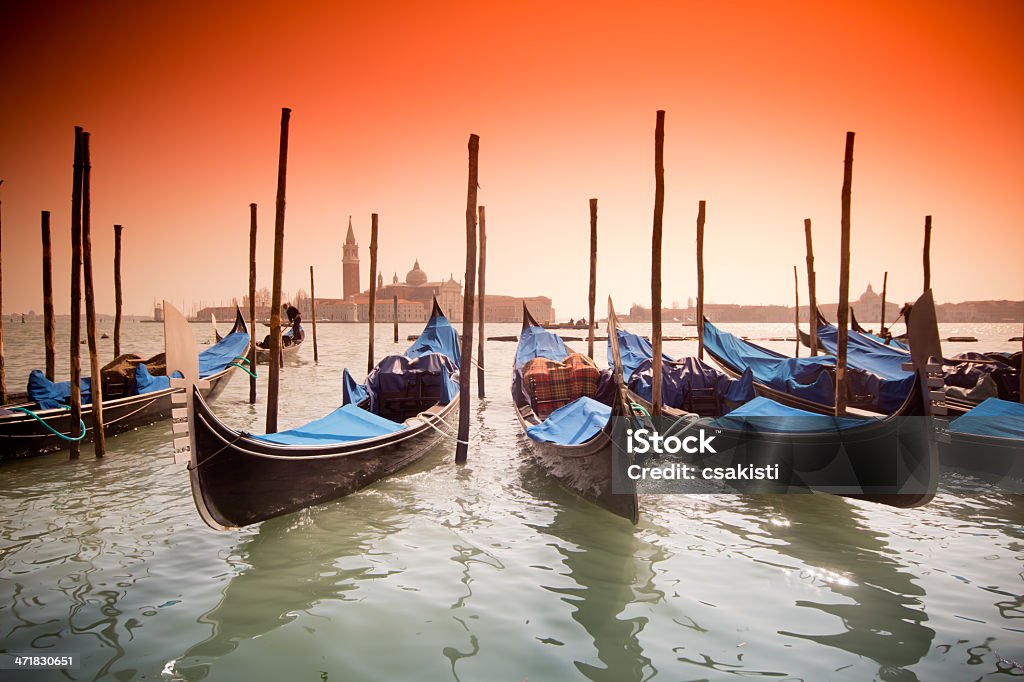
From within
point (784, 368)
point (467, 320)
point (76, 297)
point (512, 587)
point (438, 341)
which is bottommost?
point (512, 587)

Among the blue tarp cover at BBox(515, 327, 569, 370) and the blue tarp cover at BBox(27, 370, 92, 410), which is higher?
the blue tarp cover at BBox(515, 327, 569, 370)

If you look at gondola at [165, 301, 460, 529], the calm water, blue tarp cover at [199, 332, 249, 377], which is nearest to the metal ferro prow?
gondola at [165, 301, 460, 529]

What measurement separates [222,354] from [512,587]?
8747 mm

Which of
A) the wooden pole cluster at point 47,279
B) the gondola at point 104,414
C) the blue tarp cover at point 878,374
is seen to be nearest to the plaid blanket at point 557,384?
the blue tarp cover at point 878,374

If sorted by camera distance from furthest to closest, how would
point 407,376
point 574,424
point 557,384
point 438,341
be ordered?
1. point 438,341
2. point 407,376
3. point 557,384
4. point 574,424

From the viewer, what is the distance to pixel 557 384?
5.85m

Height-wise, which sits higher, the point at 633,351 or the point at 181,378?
the point at 181,378

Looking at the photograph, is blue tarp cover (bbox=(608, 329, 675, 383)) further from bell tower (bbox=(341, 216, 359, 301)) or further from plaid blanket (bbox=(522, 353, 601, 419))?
bell tower (bbox=(341, 216, 359, 301))

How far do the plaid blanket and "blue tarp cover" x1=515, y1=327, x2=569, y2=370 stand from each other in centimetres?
92

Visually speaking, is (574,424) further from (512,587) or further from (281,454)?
(281,454)

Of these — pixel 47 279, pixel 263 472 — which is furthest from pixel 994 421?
pixel 47 279

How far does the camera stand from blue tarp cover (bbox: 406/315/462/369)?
8305mm

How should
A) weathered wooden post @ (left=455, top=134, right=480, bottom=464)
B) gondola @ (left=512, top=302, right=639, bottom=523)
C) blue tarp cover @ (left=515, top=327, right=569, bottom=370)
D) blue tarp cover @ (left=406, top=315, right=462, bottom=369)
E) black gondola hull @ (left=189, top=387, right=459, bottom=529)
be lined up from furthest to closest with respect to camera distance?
blue tarp cover @ (left=406, top=315, right=462, bottom=369), blue tarp cover @ (left=515, top=327, right=569, bottom=370), weathered wooden post @ (left=455, top=134, right=480, bottom=464), gondola @ (left=512, top=302, right=639, bottom=523), black gondola hull @ (left=189, top=387, right=459, bottom=529)

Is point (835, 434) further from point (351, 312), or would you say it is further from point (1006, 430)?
point (351, 312)
